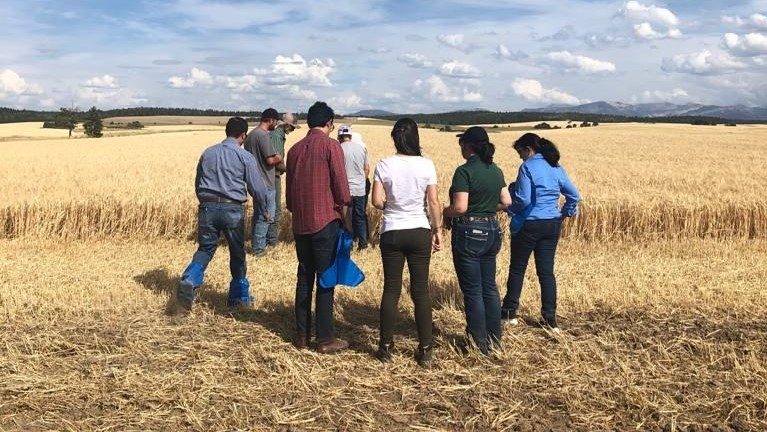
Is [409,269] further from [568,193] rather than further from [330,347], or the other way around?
[568,193]

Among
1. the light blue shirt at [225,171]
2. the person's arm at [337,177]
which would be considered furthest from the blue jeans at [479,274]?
the light blue shirt at [225,171]

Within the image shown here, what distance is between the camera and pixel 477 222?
508 centimetres

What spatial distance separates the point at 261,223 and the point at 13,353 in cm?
431

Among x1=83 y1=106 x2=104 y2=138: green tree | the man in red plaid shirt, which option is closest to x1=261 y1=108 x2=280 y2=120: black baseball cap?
the man in red plaid shirt

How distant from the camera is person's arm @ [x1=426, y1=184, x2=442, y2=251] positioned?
16.3 feet

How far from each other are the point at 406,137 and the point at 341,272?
4.39 feet

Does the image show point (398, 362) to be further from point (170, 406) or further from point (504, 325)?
point (170, 406)

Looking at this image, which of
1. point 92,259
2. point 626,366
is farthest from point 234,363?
point 92,259

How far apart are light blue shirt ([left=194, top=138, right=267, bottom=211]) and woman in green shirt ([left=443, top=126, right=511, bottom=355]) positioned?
2.50 m

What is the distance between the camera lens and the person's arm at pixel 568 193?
602 centimetres

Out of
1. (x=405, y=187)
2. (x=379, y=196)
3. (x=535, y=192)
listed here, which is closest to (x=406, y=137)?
(x=405, y=187)

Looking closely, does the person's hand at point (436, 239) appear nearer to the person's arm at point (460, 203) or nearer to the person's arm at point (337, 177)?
the person's arm at point (460, 203)

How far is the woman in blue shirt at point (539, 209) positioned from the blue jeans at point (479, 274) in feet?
2.49

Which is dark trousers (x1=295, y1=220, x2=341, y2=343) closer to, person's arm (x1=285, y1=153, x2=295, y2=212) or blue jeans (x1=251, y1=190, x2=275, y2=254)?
person's arm (x1=285, y1=153, x2=295, y2=212)
